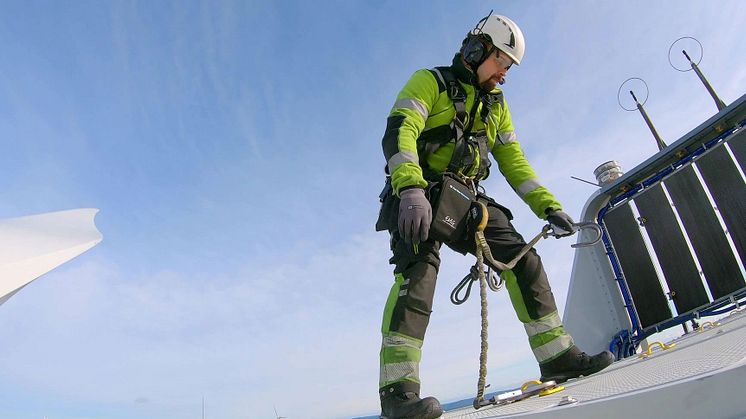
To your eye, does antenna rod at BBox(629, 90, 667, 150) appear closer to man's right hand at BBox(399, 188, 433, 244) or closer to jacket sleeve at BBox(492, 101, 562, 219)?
jacket sleeve at BBox(492, 101, 562, 219)

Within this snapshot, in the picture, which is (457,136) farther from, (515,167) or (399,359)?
(399,359)

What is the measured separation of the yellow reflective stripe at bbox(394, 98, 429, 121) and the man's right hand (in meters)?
0.60

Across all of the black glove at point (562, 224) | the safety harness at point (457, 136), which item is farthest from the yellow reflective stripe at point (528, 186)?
the safety harness at point (457, 136)

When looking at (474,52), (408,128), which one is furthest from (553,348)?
(474,52)

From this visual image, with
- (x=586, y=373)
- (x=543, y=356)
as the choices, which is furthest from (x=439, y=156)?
(x=586, y=373)

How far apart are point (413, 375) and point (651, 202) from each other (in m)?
5.36

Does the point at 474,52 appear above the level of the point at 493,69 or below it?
above

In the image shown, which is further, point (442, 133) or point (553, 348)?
point (442, 133)

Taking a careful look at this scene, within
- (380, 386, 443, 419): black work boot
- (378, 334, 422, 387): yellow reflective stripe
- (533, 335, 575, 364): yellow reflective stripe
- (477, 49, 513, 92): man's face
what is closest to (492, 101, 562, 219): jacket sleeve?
(477, 49, 513, 92): man's face

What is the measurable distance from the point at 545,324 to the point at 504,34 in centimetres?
181

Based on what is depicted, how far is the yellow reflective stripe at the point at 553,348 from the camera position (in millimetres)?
2412

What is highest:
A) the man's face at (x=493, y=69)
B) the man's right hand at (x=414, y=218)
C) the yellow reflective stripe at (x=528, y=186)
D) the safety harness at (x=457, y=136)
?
the man's face at (x=493, y=69)

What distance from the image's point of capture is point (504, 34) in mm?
2762

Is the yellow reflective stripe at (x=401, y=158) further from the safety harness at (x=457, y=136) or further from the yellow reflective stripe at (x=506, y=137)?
the yellow reflective stripe at (x=506, y=137)
